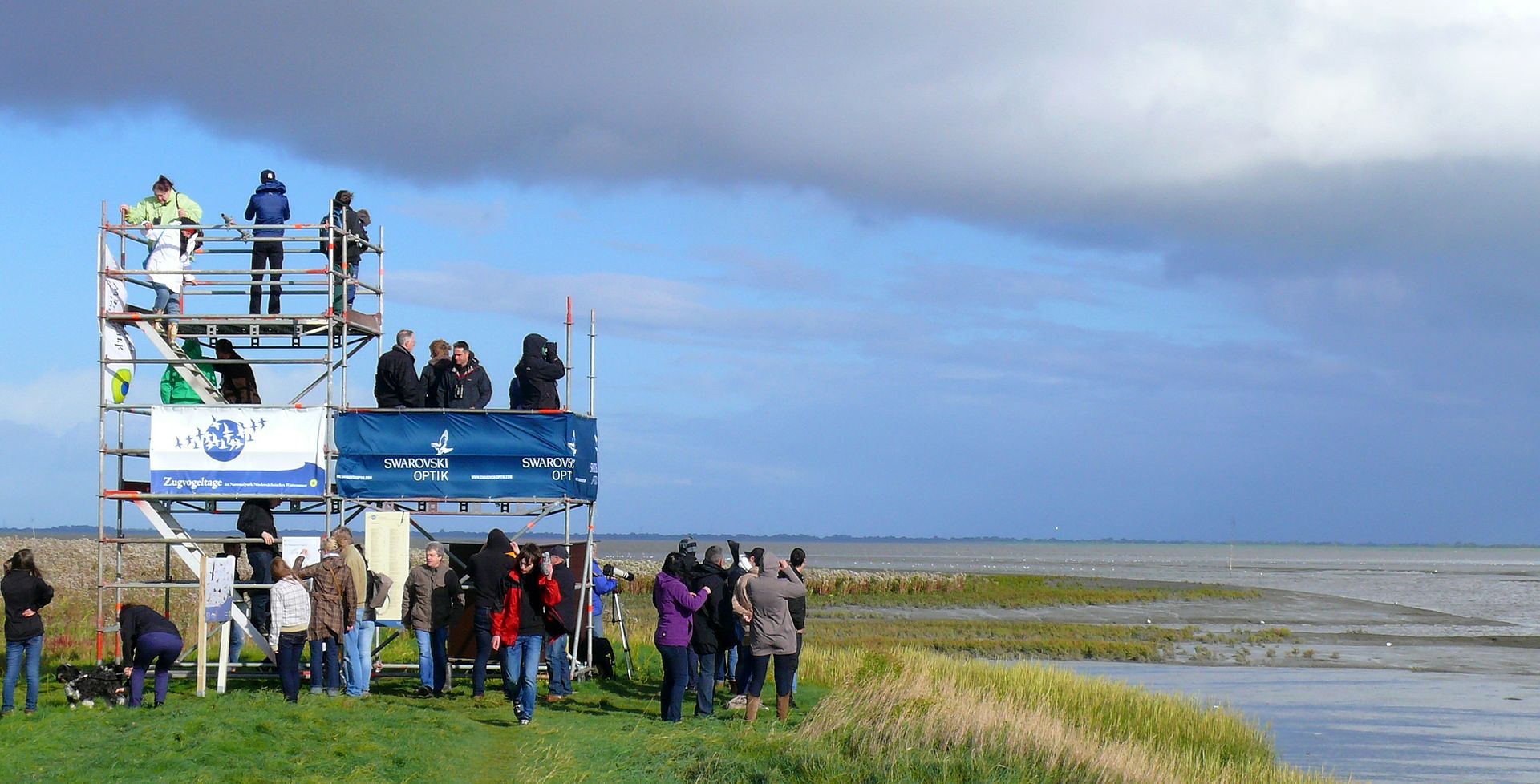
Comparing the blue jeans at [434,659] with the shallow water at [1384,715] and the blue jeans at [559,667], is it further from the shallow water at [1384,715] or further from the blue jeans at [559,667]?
the shallow water at [1384,715]

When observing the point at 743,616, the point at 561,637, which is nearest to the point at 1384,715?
the point at 743,616

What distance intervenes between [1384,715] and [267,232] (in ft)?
68.6

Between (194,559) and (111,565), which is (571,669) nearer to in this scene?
(194,559)

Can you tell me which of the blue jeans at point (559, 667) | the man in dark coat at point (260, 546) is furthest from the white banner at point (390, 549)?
the blue jeans at point (559, 667)

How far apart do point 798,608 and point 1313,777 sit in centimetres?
685

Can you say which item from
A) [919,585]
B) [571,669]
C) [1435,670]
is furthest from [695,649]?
[919,585]

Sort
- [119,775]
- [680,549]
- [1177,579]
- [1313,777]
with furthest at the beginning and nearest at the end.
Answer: [1177,579], [1313,777], [680,549], [119,775]

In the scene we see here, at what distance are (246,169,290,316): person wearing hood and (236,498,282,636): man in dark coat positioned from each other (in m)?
2.61

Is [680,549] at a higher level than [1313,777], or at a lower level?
higher

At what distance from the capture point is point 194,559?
728 inches

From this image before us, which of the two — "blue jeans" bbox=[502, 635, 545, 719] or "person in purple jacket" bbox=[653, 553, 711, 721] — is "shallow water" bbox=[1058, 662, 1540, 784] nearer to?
"person in purple jacket" bbox=[653, 553, 711, 721]

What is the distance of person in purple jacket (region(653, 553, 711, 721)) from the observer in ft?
52.1

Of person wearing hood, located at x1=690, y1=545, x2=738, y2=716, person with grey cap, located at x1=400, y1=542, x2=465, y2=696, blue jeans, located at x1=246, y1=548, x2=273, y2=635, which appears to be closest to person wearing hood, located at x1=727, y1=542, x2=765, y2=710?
person wearing hood, located at x1=690, y1=545, x2=738, y2=716

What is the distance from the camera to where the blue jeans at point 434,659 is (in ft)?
58.9
